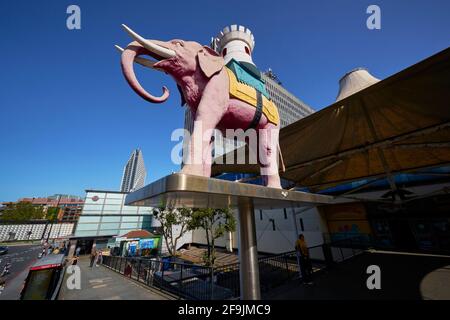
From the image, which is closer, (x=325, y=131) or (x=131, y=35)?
(x=131, y=35)

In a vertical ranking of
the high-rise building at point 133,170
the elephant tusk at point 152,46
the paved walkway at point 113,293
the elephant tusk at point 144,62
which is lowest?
the paved walkway at point 113,293

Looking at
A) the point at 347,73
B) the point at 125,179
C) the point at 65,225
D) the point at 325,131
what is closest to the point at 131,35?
the point at 325,131

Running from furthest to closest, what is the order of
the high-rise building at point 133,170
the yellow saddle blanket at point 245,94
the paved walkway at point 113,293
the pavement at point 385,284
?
1. the high-rise building at point 133,170
2. the paved walkway at point 113,293
3. the pavement at point 385,284
4. the yellow saddle blanket at point 245,94

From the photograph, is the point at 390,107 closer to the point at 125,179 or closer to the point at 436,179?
the point at 436,179

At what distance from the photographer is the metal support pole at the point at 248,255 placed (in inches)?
77.7

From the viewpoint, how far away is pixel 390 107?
12.0 feet

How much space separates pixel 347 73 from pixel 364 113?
5.59 metres

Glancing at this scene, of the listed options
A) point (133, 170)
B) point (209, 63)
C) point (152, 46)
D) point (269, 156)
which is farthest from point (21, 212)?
point (133, 170)

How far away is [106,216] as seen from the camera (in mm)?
27531

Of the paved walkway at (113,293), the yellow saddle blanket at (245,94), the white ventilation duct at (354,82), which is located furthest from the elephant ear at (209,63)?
the paved walkway at (113,293)

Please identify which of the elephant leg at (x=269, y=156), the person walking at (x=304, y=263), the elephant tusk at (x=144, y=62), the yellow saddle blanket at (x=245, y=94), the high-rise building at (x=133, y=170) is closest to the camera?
the elephant tusk at (x=144, y=62)

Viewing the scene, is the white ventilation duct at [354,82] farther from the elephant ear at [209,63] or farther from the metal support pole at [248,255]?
the metal support pole at [248,255]

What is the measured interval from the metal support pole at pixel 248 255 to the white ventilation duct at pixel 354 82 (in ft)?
24.0

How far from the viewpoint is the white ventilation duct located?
7121 mm
